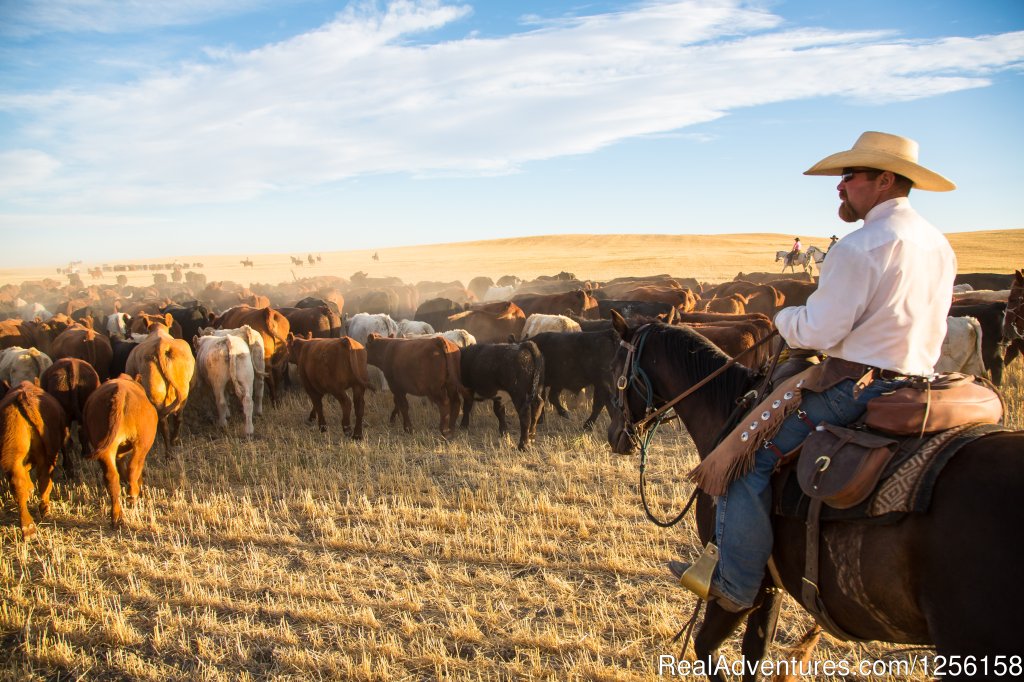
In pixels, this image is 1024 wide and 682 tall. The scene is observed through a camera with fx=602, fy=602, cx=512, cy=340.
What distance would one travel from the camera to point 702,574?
301cm

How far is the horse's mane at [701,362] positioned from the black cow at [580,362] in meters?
6.00

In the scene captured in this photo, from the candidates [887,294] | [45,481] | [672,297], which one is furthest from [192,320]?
[887,294]

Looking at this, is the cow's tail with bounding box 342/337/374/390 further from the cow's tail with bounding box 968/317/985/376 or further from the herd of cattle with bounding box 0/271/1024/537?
the cow's tail with bounding box 968/317/985/376

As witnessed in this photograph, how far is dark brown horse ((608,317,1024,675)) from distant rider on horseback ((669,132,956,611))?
24 centimetres

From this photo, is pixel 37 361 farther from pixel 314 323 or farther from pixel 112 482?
pixel 314 323

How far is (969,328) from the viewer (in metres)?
10.0

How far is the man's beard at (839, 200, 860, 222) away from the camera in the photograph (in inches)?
113

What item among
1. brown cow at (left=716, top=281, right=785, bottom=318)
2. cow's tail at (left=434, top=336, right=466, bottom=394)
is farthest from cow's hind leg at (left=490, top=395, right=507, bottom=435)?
brown cow at (left=716, top=281, right=785, bottom=318)

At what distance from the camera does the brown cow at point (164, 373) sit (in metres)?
8.64

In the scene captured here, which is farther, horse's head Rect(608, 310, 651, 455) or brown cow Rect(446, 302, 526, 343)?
brown cow Rect(446, 302, 526, 343)

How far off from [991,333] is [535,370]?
28.0ft

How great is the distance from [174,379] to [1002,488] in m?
9.52

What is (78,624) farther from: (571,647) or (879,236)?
(879,236)

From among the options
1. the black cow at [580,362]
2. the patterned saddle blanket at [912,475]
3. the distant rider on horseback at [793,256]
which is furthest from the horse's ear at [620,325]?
the distant rider on horseback at [793,256]
